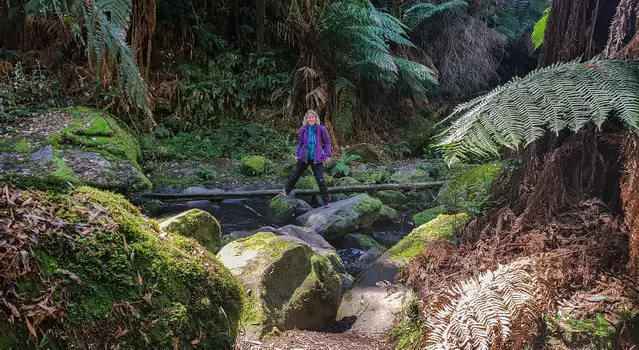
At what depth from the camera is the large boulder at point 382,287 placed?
8.88ft

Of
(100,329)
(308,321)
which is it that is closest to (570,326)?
(100,329)

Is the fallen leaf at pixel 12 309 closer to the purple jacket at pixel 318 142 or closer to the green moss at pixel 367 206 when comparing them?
the green moss at pixel 367 206

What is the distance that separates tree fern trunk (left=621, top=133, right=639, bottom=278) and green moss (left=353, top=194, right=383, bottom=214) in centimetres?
481

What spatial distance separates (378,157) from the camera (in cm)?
1072

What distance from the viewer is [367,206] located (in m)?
6.47

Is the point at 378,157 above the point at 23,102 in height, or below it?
below

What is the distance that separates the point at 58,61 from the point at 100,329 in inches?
422

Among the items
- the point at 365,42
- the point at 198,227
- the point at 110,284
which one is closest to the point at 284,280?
the point at 198,227

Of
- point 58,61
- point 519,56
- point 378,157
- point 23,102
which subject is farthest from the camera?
point 519,56

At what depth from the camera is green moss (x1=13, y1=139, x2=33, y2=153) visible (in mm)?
6465

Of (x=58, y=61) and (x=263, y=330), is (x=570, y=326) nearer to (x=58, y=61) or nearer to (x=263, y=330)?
(x=263, y=330)

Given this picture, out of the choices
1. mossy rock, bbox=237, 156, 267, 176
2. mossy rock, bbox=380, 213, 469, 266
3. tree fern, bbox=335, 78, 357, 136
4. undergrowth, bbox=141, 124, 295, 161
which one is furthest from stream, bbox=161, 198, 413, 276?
tree fern, bbox=335, 78, 357, 136

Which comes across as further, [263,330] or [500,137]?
[263,330]

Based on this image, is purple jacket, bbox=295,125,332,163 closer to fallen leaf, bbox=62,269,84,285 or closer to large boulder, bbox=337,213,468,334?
large boulder, bbox=337,213,468,334
